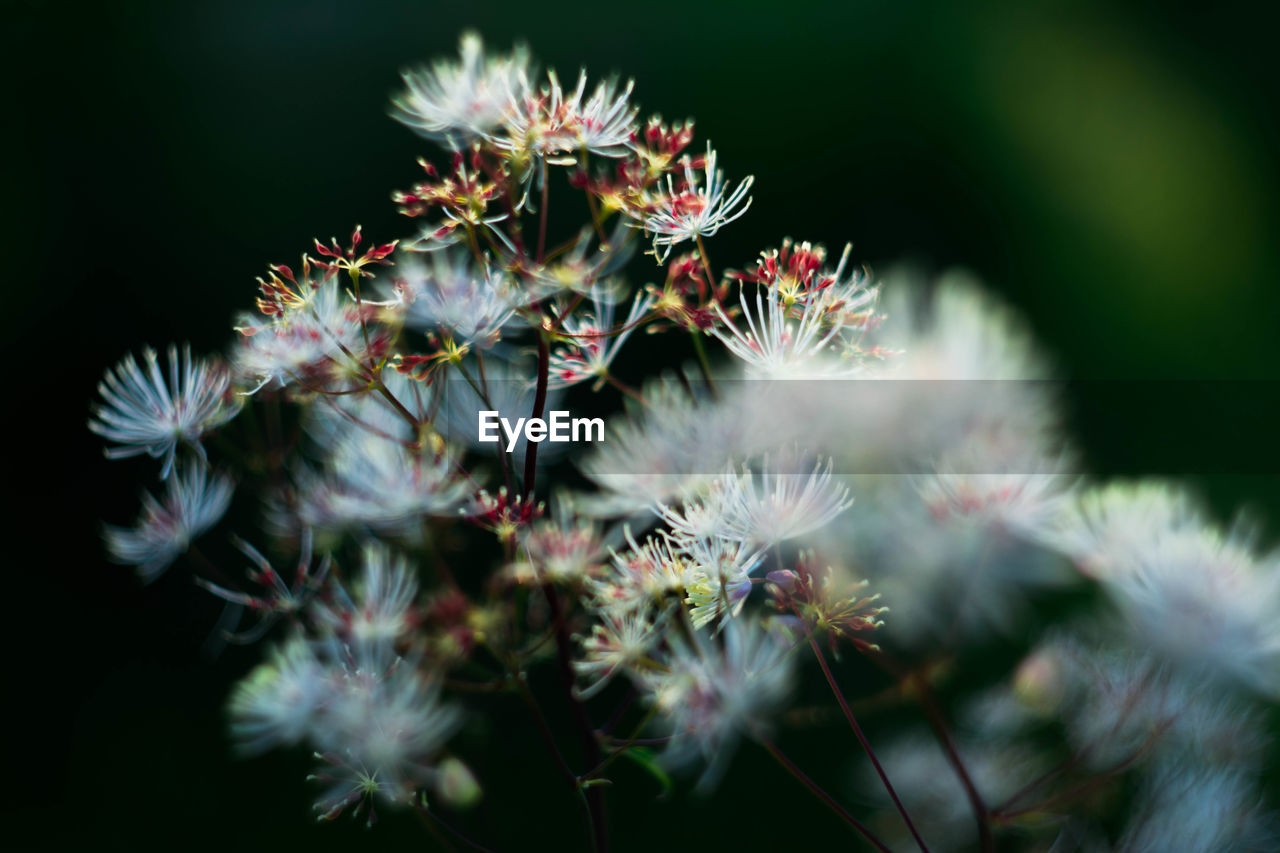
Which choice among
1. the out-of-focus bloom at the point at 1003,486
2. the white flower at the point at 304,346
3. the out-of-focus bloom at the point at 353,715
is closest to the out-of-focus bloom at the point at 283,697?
the out-of-focus bloom at the point at 353,715

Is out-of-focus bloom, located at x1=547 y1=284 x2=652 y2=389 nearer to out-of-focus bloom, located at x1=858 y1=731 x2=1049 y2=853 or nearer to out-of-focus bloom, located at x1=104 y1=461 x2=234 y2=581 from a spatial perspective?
out-of-focus bloom, located at x1=104 y1=461 x2=234 y2=581

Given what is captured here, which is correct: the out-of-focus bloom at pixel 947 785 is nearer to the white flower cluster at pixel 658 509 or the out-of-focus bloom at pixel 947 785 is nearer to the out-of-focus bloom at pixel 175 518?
the white flower cluster at pixel 658 509

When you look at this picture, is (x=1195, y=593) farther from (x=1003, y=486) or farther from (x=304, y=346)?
(x=304, y=346)

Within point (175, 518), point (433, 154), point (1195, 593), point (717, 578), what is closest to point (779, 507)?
point (717, 578)

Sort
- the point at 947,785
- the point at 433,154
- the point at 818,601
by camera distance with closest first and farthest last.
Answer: the point at 818,601, the point at 947,785, the point at 433,154

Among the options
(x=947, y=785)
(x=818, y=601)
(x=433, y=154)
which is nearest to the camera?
(x=818, y=601)

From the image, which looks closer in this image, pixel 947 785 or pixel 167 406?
pixel 167 406
